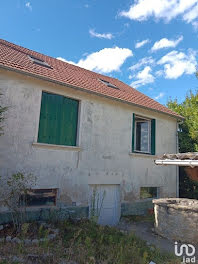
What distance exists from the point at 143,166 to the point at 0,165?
5.84 meters

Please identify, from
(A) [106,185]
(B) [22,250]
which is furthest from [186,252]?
(B) [22,250]

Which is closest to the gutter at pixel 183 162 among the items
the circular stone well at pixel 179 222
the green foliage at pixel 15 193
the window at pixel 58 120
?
the circular stone well at pixel 179 222

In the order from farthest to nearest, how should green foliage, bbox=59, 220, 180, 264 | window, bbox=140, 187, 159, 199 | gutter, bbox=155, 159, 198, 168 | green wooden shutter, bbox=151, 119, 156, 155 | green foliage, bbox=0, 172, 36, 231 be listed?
green wooden shutter, bbox=151, 119, 156, 155, window, bbox=140, 187, 159, 199, green foliage, bbox=0, 172, 36, 231, gutter, bbox=155, 159, 198, 168, green foliage, bbox=59, 220, 180, 264

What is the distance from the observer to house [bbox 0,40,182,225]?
21.5ft

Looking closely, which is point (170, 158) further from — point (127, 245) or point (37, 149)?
Result: point (37, 149)

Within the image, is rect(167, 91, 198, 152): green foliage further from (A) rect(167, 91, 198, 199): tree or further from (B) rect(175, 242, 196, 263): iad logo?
(B) rect(175, 242, 196, 263): iad logo

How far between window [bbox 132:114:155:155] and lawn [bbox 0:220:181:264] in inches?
191

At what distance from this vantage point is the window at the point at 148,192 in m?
9.60

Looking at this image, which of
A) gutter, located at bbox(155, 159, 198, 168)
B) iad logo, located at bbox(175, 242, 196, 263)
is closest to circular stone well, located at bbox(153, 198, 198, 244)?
iad logo, located at bbox(175, 242, 196, 263)

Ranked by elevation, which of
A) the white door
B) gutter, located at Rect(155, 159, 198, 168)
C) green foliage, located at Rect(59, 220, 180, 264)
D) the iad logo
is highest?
gutter, located at Rect(155, 159, 198, 168)

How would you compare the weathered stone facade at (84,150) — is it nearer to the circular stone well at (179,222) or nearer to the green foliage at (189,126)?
the green foliage at (189,126)

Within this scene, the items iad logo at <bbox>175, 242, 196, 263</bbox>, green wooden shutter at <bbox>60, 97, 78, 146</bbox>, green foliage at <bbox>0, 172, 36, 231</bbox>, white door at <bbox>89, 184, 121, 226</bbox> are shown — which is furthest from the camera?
white door at <bbox>89, 184, 121, 226</bbox>

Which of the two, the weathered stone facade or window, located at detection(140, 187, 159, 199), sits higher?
the weathered stone facade

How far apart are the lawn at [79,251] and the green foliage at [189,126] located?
22.6ft
